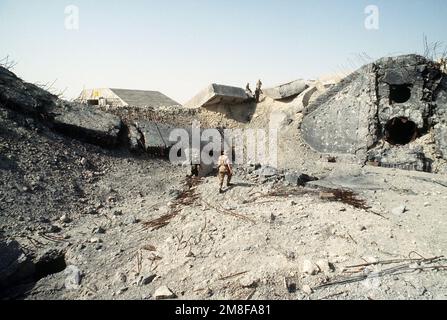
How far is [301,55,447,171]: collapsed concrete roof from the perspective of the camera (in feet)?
29.4

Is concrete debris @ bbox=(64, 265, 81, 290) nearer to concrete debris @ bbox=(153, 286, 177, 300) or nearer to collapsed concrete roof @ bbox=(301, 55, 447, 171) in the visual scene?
concrete debris @ bbox=(153, 286, 177, 300)

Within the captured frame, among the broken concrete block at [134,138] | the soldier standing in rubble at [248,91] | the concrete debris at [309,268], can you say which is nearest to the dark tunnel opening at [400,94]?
the soldier standing in rubble at [248,91]

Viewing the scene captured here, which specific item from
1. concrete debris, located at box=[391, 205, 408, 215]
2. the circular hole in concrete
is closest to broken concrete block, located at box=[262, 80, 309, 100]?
the circular hole in concrete

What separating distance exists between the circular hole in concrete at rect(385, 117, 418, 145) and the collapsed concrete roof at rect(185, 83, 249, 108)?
16.2ft

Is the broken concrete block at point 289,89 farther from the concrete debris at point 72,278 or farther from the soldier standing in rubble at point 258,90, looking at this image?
the concrete debris at point 72,278

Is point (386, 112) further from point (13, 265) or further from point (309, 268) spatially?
point (13, 265)

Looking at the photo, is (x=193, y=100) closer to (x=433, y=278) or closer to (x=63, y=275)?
(x=63, y=275)

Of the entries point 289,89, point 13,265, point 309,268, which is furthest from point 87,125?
point 289,89

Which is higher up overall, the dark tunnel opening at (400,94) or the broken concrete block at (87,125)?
the dark tunnel opening at (400,94)

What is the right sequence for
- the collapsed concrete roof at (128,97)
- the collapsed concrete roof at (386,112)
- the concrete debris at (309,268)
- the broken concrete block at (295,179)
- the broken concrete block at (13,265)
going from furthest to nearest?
the collapsed concrete roof at (128,97) < the collapsed concrete roof at (386,112) < the broken concrete block at (295,179) < the broken concrete block at (13,265) < the concrete debris at (309,268)

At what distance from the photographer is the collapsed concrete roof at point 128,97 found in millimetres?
12445
